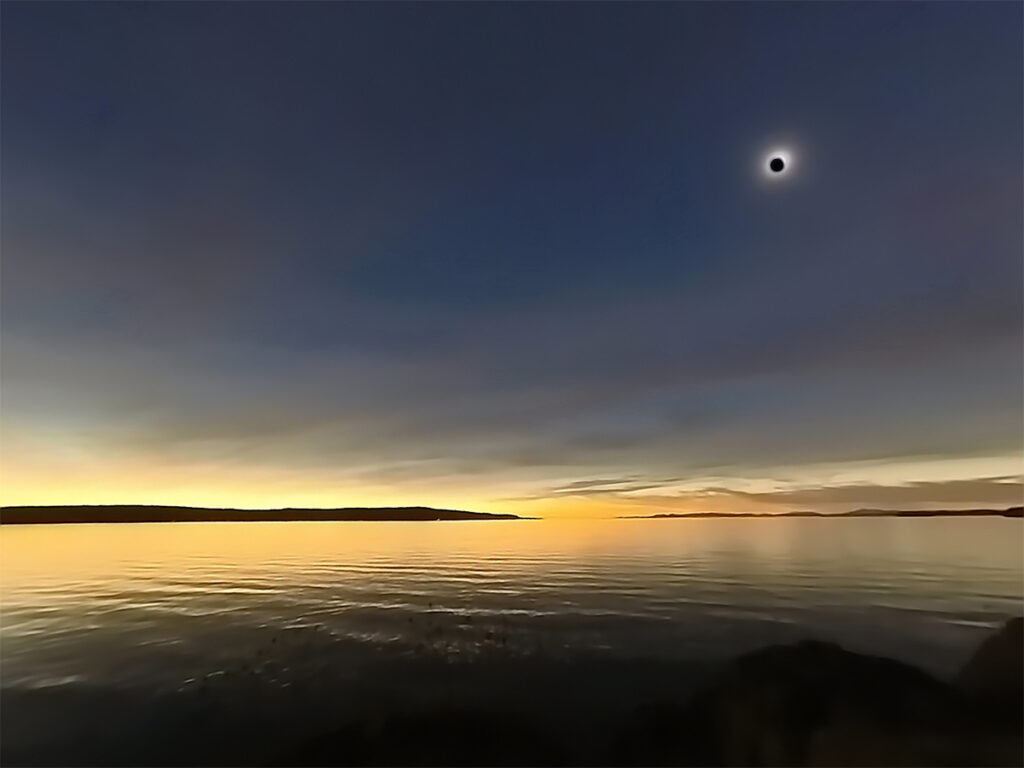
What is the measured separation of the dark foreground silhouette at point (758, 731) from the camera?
16.8 meters

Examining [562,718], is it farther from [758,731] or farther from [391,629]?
[391,629]

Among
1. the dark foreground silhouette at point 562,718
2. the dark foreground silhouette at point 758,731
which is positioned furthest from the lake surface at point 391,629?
the dark foreground silhouette at point 758,731

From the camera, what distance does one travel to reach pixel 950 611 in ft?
125

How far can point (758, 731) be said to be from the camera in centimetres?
1833

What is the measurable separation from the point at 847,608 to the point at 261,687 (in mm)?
38960

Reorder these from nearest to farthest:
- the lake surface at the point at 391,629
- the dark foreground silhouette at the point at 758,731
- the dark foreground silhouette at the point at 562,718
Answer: the dark foreground silhouette at the point at 758,731 → the dark foreground silhouette at the point at 562,718 → the lake surface at the point at 391,629

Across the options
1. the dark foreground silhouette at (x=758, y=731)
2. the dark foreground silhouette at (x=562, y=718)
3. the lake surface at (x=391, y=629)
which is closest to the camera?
the dark foreground silhouette at (x=758, y=731)

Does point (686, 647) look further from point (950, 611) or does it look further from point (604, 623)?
point (950, 611)

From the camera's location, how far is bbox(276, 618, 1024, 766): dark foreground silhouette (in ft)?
55.1

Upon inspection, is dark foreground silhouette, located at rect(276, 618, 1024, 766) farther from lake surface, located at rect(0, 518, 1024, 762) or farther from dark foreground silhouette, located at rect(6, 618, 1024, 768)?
lake surface, located at rect(0, 518, 1024, 762)

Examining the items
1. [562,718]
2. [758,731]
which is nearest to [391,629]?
[562,718]

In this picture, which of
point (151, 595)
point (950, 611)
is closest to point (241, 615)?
point (151, 595)

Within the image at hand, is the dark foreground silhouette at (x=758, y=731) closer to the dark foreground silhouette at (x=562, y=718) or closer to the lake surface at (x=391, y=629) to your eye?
the dark foreground silhouette at (x=562, y=718)

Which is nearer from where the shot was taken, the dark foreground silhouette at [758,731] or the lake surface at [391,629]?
the dark foreground silhouette at [758,731]
